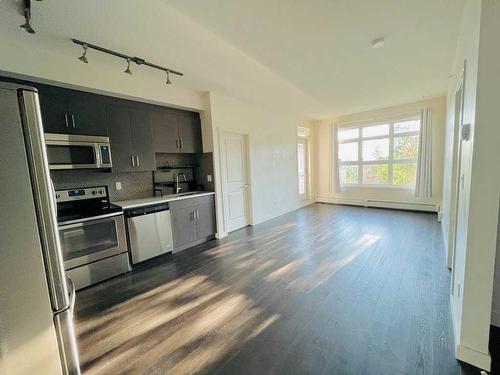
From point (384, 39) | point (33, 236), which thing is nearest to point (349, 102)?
point (384, 39)

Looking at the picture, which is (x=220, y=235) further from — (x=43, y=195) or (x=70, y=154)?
(x=43, y=195)

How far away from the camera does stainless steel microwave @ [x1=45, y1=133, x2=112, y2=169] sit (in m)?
2.64

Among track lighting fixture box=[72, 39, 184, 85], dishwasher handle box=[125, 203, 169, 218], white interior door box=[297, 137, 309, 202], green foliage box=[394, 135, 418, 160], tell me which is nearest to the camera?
track lighting fixture box=[72, 39, 184, 85]

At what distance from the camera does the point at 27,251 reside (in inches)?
32.6

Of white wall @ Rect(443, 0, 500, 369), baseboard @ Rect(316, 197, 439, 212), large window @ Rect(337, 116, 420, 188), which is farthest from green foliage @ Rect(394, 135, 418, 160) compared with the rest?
white wall @ Rect(443, 0, 500, 369)

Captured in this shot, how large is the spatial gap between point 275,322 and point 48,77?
3519 millimetres

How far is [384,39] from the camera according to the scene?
255 cm

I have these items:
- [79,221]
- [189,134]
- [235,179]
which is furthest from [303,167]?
[79,221]

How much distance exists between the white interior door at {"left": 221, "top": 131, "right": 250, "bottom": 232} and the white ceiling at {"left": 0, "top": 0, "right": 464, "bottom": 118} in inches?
47.4

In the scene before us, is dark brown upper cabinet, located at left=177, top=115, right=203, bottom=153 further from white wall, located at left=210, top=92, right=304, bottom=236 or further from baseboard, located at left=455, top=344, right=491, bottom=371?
baseboard, located at left=455, top=344, right=491, bottom=371

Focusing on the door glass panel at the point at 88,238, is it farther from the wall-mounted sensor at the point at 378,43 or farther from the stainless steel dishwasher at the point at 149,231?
the wall-mounted sensor at the point at 378,43

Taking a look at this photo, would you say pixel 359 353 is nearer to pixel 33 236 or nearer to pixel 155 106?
pixel 33 236

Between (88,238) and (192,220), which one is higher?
(88,238)

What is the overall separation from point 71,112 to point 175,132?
146 centimetres
